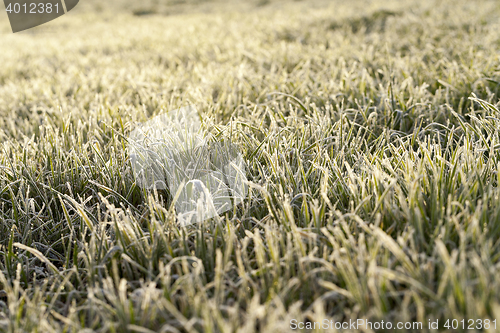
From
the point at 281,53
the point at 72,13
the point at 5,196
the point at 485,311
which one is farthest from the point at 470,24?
the point at 72,13

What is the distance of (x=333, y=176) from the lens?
1464mm

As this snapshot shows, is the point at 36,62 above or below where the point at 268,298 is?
above

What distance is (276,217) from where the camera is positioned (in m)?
1.26

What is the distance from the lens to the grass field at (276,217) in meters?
0.91

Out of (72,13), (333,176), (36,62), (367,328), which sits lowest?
(367,328)

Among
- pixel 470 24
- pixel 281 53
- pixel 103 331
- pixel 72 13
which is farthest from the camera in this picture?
pixel 72 13

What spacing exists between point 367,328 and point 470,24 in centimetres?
462

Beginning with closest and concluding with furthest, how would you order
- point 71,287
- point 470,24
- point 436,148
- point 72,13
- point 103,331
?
point 103,331, point 71,287, point 436,148, point 470,24, point 72,13

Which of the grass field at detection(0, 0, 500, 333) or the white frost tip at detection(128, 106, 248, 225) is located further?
the white frost tip at detection(128, 106, 248, 225)

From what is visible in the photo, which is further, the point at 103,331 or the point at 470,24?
the point at 470,24

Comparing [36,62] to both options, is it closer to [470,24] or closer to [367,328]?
[367,328]

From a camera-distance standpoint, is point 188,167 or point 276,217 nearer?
point 276,217

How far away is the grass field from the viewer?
915 mm

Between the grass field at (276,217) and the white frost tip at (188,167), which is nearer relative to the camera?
the grass field at (276,217)
